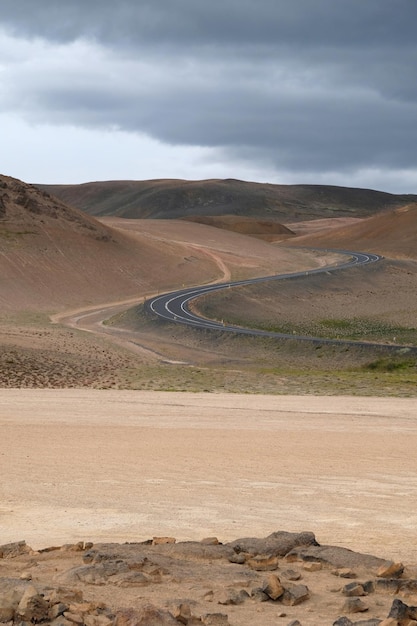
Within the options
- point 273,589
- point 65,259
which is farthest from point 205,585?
point 65,259

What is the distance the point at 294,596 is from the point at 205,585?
34.7 inches

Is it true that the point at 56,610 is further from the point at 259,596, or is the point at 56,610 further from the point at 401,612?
the point at 401,612

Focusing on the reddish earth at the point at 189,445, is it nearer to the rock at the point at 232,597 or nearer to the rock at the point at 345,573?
the rock at the point at 232,597

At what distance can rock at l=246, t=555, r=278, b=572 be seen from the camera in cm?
983

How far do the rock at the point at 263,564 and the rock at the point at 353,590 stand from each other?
1.02 meters

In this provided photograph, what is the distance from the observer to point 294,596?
8.71 m

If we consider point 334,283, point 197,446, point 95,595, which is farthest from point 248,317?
point 95,595

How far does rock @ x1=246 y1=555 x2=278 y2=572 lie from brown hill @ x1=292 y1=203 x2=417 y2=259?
13701 centimetres

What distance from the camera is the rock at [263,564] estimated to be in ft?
32.2

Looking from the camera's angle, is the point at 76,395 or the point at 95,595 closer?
the point at 95,595

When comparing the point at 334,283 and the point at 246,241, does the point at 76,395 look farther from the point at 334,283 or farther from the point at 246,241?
the point at 246,241

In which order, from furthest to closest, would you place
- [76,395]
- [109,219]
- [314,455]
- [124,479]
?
[109,219] < [76,395] < [314,455] < [124,479]

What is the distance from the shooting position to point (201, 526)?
1278 centimetres

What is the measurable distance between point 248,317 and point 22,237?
3475 cm
